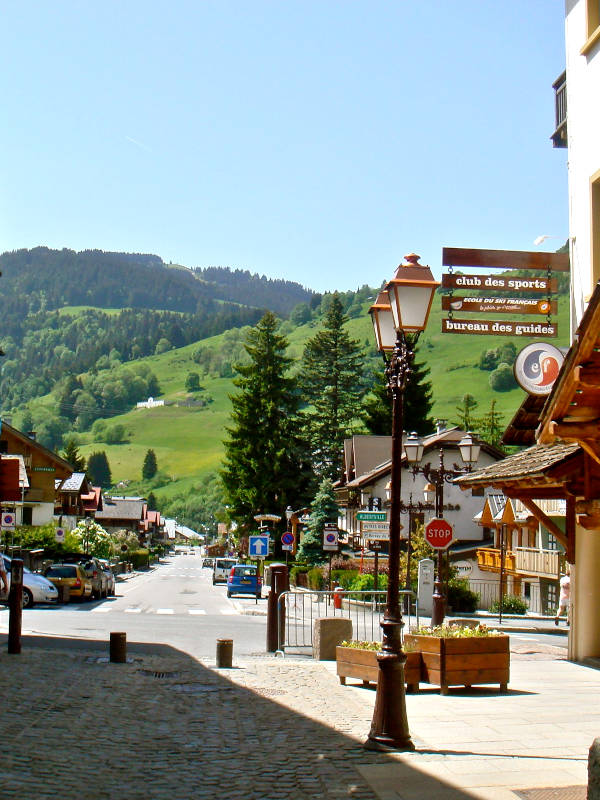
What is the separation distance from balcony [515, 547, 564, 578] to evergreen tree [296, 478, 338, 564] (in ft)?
56.6

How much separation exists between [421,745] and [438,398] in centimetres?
16392

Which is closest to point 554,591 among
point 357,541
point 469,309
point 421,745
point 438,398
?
point 357,541

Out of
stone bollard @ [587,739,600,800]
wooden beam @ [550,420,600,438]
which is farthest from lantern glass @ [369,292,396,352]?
stone bollard @ [587,739,600,800]

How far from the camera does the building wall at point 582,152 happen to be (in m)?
15.4

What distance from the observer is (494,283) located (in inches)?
615

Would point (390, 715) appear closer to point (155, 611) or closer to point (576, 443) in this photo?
point (576, 443)

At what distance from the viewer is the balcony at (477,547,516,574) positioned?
160 ft

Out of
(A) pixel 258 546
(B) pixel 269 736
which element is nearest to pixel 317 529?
(A) pixel 258 546

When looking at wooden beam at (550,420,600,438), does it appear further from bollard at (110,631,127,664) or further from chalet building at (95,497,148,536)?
chalet building at (95,497,148,536)

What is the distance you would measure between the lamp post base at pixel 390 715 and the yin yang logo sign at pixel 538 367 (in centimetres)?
712

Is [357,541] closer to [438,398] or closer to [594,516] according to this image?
[594,516]

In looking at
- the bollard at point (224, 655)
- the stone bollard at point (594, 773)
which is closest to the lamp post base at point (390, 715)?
the stone bollard at point (594, 773)

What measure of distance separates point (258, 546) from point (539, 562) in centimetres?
1825

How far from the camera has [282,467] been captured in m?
67.1
